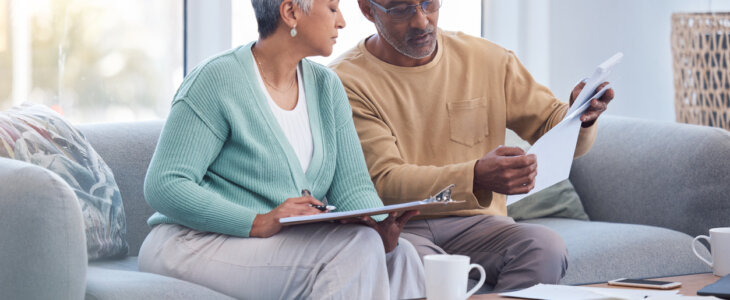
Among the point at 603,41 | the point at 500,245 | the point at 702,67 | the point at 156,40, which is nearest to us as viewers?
the point at 500,245

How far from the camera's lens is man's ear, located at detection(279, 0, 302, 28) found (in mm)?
1783

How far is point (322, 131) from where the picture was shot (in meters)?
1.85

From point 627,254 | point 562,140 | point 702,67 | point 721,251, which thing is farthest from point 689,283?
point 702,67

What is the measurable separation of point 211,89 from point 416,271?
0.55 metres

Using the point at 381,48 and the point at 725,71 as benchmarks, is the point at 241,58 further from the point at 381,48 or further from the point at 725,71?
the point at 725,71

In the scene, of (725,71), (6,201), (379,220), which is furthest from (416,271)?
(725,71)

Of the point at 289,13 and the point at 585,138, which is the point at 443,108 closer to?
the point at 585,138

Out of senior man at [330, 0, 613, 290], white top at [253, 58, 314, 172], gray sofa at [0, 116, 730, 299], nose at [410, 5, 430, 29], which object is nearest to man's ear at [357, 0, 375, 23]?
senior man at [330, 0, 613, 290]

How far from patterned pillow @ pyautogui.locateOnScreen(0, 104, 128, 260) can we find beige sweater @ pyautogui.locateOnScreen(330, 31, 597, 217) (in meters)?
0.60

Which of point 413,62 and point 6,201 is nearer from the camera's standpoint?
point 6,201

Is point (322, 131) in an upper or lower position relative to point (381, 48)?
lower

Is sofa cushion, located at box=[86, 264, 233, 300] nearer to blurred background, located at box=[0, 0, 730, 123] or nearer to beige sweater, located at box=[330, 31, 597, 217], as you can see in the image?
beige sweater, located at box=[330, 31, 597, 217]

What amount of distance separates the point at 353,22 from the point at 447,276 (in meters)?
1.98

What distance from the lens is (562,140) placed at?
177cm
